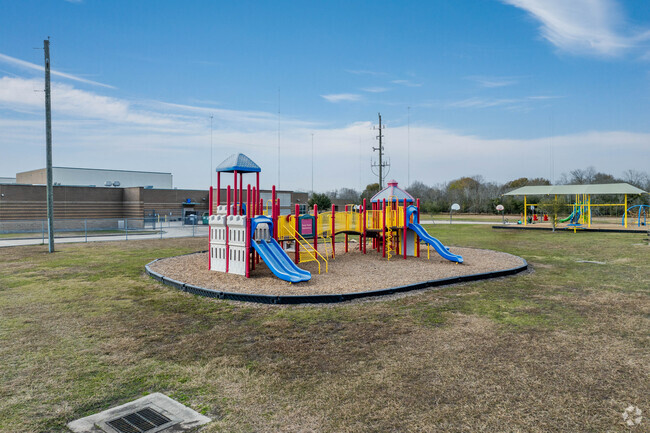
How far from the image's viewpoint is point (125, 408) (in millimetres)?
4648

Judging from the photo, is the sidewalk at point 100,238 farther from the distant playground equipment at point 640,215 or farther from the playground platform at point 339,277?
the distant playground equipment at point 640,215

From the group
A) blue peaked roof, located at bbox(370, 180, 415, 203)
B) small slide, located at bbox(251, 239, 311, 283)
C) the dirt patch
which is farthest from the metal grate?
blue peaked roof, located at bbox(370, 180, 415, 203)

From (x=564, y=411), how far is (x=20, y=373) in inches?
265

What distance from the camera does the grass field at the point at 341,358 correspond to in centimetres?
452

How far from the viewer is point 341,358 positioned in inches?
241

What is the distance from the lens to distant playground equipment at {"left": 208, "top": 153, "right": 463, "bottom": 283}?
12148mm

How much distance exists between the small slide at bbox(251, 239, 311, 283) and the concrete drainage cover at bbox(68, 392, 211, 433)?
6.40 metres

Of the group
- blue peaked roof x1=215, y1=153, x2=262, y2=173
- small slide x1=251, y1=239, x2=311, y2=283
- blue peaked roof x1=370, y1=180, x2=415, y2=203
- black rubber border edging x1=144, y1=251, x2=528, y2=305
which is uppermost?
blue peaked roof x1=215, y1=153, x2=262, y2=173

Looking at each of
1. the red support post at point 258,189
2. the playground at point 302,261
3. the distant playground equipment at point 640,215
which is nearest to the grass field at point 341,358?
the playground at point 302,261

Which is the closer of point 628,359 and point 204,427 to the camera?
point 204,427

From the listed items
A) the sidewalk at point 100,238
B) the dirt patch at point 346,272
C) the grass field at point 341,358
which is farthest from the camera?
the sidewalk at point 100,238

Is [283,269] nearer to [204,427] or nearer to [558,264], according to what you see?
[204,427]

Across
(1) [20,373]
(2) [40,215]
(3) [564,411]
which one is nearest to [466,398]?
(3) [564,411]

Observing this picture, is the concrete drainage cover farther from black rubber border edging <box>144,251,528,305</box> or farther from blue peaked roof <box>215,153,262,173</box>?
blue peaked roof <box>215,153,262,173</box>
